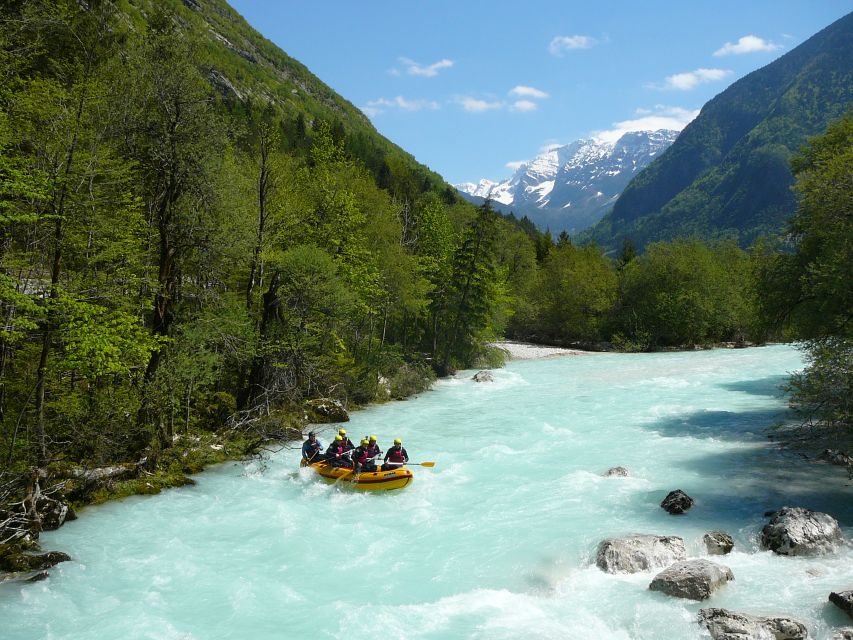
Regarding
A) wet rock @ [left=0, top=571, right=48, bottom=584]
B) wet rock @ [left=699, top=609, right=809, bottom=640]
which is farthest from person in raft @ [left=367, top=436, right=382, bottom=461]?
wet rock @ [left=699, top=609, right=809, bottom=640]

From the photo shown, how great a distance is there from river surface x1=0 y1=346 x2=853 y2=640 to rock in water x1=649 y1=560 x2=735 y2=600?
20 centimetres

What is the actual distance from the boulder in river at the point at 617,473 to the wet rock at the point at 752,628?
24.7 feet

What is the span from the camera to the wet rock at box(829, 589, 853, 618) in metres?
8.55

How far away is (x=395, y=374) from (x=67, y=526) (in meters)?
18.6

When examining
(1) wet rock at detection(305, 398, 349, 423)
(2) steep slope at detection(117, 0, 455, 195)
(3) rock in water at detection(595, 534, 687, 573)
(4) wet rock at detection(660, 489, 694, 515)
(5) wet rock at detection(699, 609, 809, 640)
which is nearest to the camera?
(5) wet rock at detection(699, 609, 809, 640)

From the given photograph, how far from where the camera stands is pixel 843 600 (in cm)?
866

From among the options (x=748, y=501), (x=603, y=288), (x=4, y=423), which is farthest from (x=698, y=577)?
(x=603, y=288)

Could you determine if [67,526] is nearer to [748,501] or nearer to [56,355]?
[56,355]

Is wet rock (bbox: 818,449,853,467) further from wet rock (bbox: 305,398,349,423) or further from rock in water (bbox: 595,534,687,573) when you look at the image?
wet rock (bbox: 305,398,349,423)

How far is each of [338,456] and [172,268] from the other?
23.5 feet

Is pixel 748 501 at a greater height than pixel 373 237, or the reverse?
pixel 373 237

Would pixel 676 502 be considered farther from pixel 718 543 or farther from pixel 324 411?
pixel 324 411

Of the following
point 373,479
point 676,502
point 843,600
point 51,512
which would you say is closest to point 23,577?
point 51,512

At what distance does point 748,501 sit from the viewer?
1384cm
